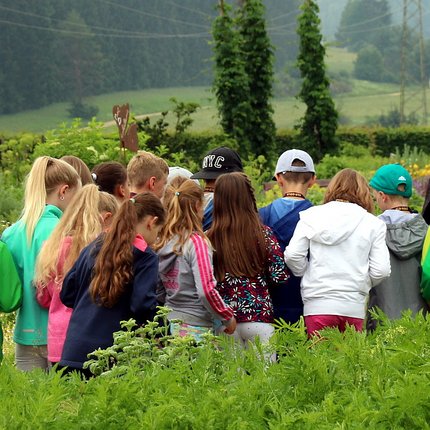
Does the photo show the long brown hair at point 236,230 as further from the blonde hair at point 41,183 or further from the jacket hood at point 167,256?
the blonde hair at point 41,183

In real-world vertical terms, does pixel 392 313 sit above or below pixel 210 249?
below

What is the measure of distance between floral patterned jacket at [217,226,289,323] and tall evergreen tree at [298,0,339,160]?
21.8 m

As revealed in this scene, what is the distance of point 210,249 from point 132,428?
98.5 inches

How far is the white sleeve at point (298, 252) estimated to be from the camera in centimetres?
558

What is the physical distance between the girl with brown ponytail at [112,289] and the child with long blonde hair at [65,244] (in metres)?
0.34

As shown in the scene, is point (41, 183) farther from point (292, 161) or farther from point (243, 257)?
point (292, 161)

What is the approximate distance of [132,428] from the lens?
9.51 feet

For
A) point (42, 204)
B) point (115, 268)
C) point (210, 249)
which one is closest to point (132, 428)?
point (115, 268)

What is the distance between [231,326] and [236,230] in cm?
51

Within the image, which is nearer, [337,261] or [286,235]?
[337,261]

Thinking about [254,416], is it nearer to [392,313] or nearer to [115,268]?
[115,268]

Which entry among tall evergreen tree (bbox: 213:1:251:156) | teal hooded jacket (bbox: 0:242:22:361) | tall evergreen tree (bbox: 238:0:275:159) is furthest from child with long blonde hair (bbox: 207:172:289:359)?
tall evergreen tree (bbox: 238:0:275:159)

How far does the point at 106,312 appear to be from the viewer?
15.9 ft

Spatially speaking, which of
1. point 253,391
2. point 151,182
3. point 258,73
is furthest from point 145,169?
point 258,73
